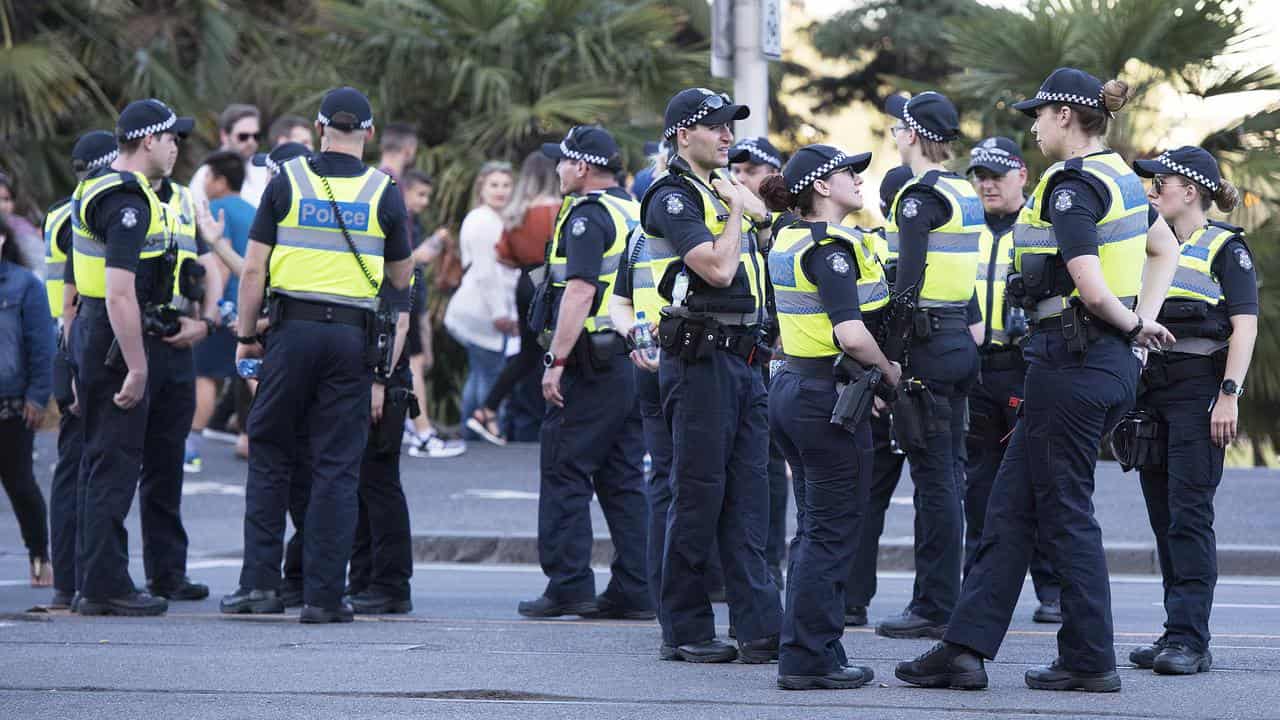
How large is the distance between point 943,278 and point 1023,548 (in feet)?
5.60

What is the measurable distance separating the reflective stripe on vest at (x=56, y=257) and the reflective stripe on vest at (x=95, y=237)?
33cm

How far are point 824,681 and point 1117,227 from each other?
5.80 feet

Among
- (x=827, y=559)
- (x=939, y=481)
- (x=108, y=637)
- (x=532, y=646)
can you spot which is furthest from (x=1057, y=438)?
(x=108, y=637)

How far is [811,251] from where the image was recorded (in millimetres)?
6465

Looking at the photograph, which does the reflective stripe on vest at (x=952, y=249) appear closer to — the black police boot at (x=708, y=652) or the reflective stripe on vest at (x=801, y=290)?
the reflective stripe on vest at (x=801, y=290)

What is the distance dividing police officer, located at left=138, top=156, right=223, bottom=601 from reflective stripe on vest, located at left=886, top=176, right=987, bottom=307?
124 inches

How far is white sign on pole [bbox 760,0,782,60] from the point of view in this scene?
40.7 feet

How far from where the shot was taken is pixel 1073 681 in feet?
20.9

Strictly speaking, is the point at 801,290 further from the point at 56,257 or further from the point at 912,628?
the point at 56,257

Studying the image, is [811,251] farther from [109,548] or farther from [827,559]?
[109,548]

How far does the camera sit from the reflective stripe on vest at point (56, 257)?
8.92 meters

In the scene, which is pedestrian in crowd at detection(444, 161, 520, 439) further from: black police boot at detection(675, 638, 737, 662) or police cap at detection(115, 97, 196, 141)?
black police boot at detection(675, 638, 737, 662)

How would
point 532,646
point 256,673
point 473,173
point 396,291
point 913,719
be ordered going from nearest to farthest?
1. point 913,719
2. point 256,673
3. point 532,646
4. point 396,291
5. point 473,173

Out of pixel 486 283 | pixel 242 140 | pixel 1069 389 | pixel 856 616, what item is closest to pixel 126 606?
pixel 856 616
